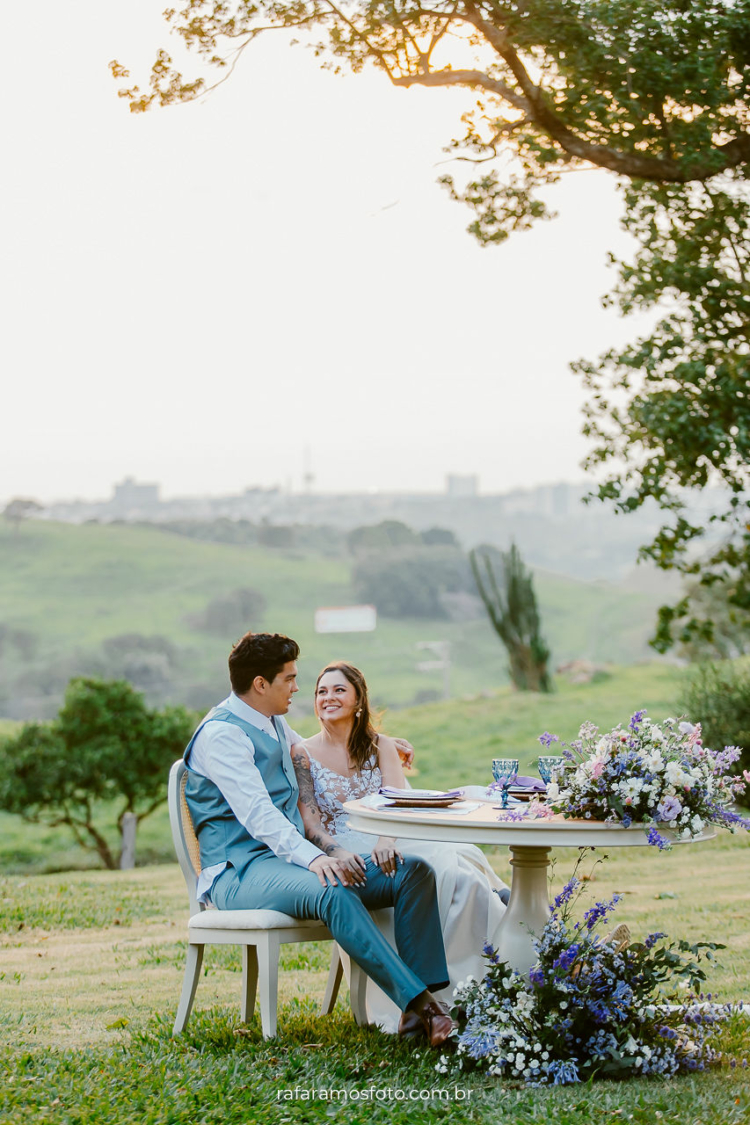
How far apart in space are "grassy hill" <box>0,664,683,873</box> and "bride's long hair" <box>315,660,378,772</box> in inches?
445

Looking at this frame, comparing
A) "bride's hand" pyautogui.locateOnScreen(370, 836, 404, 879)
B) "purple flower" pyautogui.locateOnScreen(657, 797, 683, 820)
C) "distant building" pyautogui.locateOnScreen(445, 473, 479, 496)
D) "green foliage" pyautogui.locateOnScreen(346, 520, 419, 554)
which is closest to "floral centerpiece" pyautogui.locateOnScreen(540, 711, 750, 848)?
"purple flower" pyautogui.locateOnScreen(657, 797, 683, 820)

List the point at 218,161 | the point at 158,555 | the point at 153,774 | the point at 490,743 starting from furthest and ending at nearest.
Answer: the point at 158,555, the point at 218,161, the point at 490,743, the point at 153,774

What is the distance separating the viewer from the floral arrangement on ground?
3.15 meters

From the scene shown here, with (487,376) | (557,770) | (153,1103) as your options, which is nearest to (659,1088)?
(557,770)

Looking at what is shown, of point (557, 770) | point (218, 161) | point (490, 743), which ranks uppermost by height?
point (218, 161)

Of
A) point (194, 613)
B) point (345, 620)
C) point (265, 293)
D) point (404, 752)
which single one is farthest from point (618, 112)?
point (194, 613)

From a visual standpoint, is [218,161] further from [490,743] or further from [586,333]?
[490,743]

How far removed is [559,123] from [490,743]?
1221cm

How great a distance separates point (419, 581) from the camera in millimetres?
43812

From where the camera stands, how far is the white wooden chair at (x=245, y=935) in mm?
3340

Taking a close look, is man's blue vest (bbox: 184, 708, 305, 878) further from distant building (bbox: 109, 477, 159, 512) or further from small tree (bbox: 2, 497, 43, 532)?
distant building (bbox: 109, 477, 159, 512)

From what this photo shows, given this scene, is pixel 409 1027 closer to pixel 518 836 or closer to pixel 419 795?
pixel 419 795

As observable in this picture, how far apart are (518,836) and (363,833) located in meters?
0.96

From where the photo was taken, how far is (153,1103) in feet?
9.65
